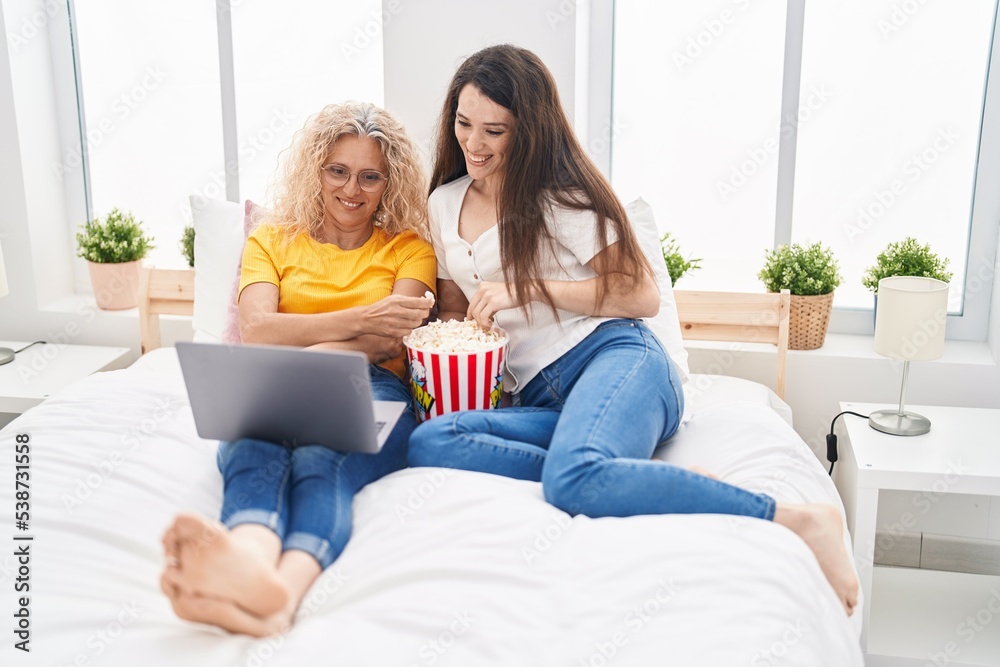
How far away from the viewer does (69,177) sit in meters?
2.92

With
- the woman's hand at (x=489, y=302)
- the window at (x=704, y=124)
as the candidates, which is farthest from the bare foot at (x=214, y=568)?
the window at (x=704, y=124)

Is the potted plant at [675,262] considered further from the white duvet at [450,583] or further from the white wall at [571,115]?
the white duvet at [450,583]

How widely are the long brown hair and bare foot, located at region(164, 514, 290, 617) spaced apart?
85cm

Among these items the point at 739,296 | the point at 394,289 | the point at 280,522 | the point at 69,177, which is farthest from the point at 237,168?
the point at 280,522

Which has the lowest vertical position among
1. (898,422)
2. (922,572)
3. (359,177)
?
(922,572)

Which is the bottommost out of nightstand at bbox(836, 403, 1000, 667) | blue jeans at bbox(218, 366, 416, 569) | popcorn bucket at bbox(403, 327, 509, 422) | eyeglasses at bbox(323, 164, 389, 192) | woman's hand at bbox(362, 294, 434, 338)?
nightstand at bbox(836, 403, 1000, 667)

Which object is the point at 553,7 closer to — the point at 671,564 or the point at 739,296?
the point at 739,296

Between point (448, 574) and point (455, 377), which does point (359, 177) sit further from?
point (448, 574)

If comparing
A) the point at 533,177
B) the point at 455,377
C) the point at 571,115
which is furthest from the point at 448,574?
the point at 571,115

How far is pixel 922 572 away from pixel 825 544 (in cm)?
98

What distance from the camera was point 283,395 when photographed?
1.46 m

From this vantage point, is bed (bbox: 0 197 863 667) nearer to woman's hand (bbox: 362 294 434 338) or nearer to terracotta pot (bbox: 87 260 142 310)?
woman's hand (bbox: 362 294 434 338)

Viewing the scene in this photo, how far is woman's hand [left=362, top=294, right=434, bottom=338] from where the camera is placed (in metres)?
1.86

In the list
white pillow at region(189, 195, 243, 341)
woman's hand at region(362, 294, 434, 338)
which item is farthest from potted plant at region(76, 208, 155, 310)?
woman's hand at region(362, 294, 434, 338)
